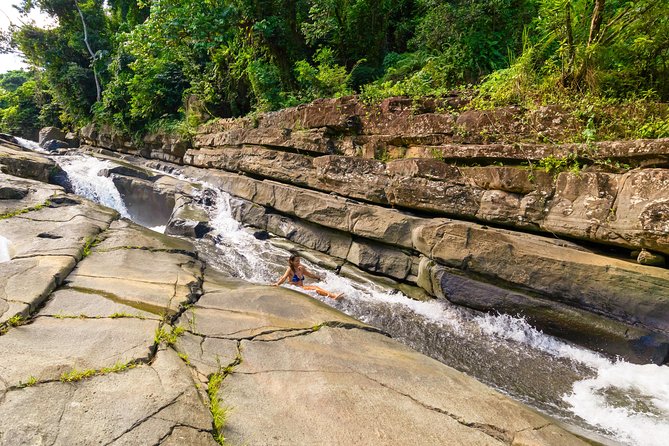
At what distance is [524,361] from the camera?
14.7ft

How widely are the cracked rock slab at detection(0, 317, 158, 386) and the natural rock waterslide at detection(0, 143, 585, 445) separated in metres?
0.01

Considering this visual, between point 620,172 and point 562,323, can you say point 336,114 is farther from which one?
point 562,323

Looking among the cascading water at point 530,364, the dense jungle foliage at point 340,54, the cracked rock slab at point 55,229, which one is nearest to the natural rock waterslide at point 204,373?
the cracked rock slab at point 55,229

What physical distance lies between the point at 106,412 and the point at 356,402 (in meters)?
1.84

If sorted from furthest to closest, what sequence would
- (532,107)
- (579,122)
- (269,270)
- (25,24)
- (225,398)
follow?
(25,24) < (269,270) < (532,107) < (579,122) < (225,398)

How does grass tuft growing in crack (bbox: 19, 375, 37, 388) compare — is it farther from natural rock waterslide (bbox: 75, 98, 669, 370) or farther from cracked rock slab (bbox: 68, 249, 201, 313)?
natural rock waterslide (bbox: 75, 98, 669, 370)

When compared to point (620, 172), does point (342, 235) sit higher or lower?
lower

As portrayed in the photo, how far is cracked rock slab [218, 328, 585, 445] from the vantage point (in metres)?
2.51

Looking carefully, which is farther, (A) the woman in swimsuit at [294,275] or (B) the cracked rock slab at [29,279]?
(A) the woman in swimsuit at [294,275]

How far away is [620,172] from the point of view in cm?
457

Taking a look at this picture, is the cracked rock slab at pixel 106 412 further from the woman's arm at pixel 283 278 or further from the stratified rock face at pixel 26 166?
the stratified rock face at pixel 26 166

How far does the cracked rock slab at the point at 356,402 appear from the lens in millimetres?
2506

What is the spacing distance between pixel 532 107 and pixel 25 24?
25670 millimetres

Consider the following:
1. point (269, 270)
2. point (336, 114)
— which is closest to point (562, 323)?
point (269, 270)
